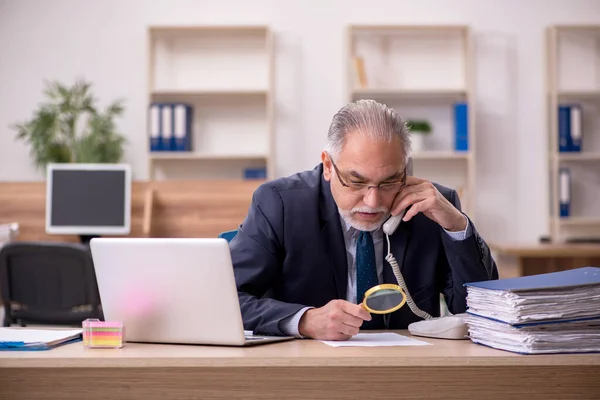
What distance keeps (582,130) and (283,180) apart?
170 inches

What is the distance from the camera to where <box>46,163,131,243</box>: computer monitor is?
454cm

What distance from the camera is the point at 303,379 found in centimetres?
156

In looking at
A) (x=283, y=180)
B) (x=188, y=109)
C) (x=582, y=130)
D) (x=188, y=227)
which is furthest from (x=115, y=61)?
(x=283, y=180)

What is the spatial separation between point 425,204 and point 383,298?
1.03ft

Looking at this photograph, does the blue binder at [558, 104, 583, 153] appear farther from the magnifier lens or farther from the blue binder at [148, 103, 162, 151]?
the magnifier lens

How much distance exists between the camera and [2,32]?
20.0ft

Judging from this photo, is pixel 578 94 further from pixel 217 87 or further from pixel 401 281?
pixel 401 281

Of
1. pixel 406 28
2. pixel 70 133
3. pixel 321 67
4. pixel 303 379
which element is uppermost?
pixel 406 28

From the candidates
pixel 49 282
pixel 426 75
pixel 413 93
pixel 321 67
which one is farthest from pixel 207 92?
pixel 49 282

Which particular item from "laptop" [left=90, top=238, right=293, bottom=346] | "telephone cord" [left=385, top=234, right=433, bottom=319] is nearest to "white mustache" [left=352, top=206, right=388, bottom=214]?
"telephone cord" [left=385, top=234, right=433, bottom=319]

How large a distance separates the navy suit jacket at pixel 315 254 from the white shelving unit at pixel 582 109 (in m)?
3.92

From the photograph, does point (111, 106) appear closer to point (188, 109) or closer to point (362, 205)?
point (188, 109)

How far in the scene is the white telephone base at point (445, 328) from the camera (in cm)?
177

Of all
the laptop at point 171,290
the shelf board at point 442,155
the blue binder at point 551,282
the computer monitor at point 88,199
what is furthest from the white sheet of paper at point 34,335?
the shelf board at point 442,155
